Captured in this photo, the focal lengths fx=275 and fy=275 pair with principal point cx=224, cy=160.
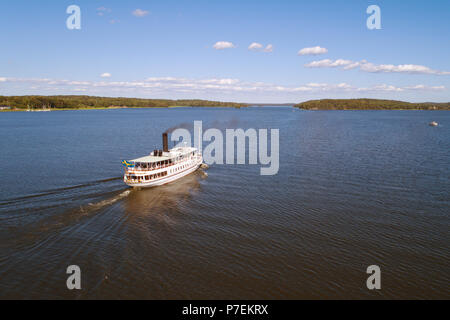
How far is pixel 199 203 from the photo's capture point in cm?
3934

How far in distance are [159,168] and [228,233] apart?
21.3 m

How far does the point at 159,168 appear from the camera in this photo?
47.0m

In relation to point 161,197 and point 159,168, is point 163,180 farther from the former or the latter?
point 161,197

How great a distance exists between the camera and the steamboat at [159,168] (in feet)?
145

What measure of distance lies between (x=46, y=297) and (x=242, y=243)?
17198mm

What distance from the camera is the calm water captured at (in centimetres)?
2231

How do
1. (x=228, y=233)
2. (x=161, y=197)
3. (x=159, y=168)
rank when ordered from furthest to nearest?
(x=159, y=168)
(x=161, y=197)
(x=228, y=233)

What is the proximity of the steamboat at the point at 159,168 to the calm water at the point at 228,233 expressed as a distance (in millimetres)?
1904
